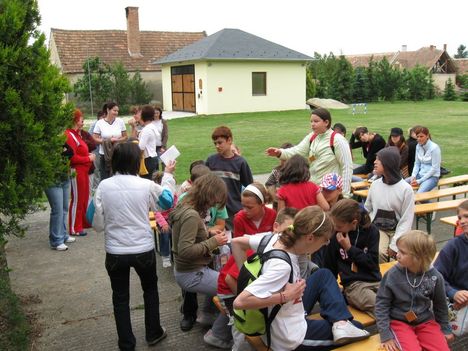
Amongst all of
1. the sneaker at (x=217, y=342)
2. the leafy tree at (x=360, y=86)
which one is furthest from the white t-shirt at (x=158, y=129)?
the leafy tree at (x=360, y=86)

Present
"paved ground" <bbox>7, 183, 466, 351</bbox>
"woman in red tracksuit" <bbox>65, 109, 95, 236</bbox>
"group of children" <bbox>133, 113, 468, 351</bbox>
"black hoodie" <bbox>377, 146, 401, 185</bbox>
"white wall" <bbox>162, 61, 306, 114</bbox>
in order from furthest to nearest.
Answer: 1. "white wall" <bbox>162, 61, 306, 114</bbox>
2. "woman in red tracksuit" <bbox>65, 109, 95, 236</bbox>
3. "black hoodie" <bbox>377, 146, 401, 185</bbox>
4. "paved ground" <bbox>7, 183, 466, 351</bbox>
5. "group of children" <bbox>133, 113, 468, 351</bbox>

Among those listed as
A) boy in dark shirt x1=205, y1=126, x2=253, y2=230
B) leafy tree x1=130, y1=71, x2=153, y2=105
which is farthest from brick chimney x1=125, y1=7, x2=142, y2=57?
boy in dark shirt x1=205, y1=126, x2=253, y2=230

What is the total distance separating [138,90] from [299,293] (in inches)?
1285

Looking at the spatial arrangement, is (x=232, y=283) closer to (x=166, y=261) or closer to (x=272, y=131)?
(x=166, y=261)

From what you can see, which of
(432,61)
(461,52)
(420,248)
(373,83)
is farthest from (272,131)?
(461,52)

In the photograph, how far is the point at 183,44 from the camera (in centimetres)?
4044

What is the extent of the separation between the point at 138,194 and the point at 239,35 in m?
31.7

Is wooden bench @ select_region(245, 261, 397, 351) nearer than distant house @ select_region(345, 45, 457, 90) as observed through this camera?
Yes

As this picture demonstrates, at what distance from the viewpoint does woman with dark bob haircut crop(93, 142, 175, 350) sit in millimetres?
3693

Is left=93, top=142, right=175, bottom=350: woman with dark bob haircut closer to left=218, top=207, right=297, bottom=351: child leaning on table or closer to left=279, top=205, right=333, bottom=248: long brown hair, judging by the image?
left=218, top=207, right=297, bottom=351: child leaning on table

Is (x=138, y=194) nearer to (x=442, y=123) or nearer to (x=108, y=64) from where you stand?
(x=442, y=123)

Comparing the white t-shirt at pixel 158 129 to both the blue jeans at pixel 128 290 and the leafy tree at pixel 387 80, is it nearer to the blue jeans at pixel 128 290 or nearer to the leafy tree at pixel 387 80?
the blue jeans at pixel 128 290

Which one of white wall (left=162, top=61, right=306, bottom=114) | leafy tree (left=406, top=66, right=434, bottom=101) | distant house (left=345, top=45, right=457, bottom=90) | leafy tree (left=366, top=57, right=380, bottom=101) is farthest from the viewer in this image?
distant house (left=345, top=45, right=457, bottom=90)

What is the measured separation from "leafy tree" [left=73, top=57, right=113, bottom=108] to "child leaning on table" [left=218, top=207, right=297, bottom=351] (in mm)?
30323
